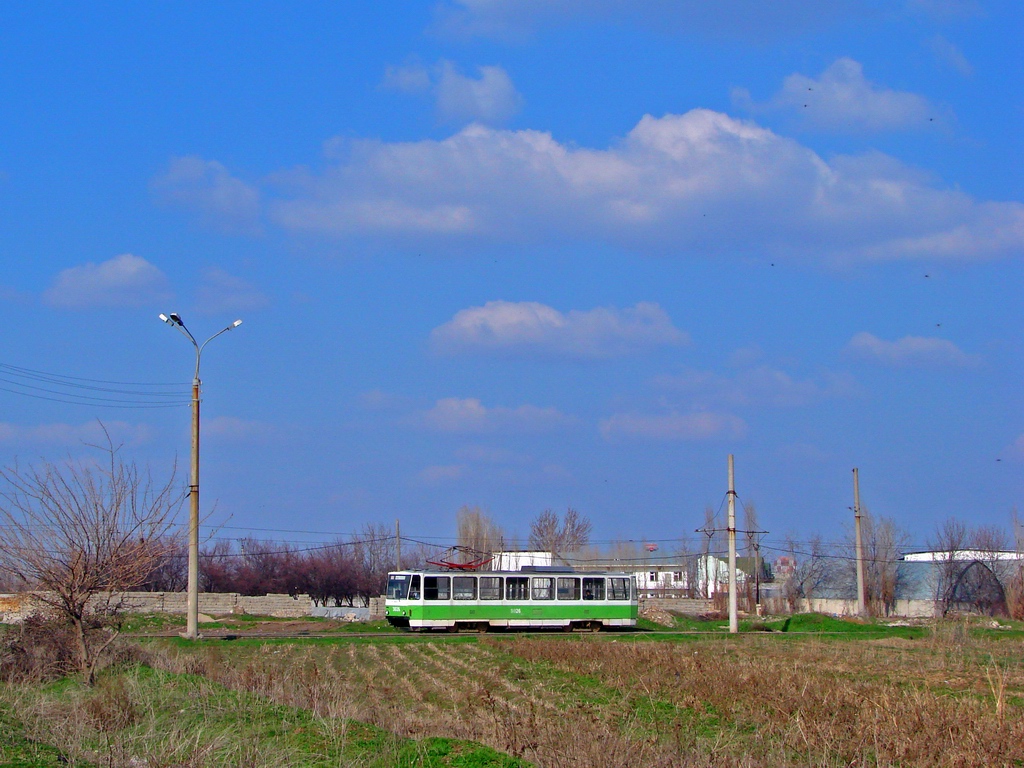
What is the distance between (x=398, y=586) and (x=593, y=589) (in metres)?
8.39

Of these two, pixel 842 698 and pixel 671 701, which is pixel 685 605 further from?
pixel 842 698

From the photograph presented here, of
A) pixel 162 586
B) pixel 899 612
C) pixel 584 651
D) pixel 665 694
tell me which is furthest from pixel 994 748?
pixel 162 586

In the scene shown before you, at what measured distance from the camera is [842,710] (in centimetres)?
1392

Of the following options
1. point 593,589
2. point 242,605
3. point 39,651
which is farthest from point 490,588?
point 39,651

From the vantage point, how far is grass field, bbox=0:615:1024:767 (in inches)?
417

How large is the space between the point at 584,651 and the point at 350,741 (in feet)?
47.0

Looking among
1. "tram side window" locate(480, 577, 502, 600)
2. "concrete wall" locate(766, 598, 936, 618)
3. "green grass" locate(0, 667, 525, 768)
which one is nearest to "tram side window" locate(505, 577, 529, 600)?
"tram side window" locate(480, 577, 502, 600)

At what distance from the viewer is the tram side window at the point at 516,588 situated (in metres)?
41.8

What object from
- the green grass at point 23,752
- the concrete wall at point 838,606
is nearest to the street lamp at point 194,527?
the green grass at point 23,752

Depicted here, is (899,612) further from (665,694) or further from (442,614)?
(665,694)

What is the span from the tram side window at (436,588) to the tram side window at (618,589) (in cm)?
712

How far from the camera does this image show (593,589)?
4284 centimetres

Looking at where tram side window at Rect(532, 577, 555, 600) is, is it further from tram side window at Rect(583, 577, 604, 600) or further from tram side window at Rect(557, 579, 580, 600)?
tram side window at Rect(583, 577, 604, 600)

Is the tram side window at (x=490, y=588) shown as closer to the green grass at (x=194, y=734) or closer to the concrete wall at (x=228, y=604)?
the concrete wall at (x=228, y=604)
